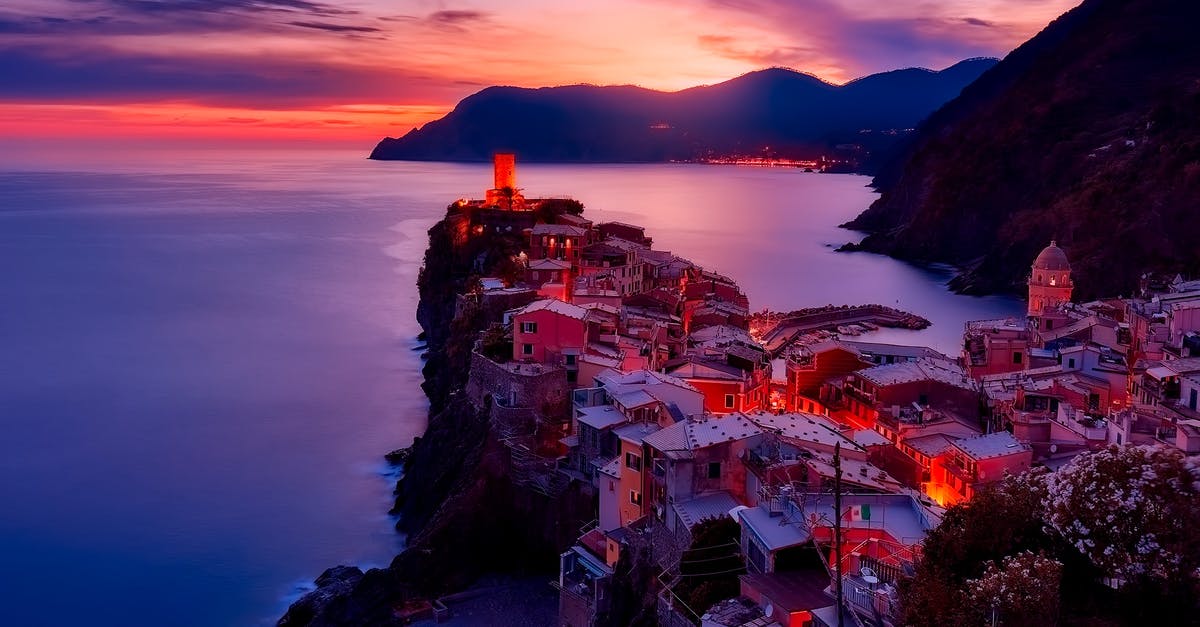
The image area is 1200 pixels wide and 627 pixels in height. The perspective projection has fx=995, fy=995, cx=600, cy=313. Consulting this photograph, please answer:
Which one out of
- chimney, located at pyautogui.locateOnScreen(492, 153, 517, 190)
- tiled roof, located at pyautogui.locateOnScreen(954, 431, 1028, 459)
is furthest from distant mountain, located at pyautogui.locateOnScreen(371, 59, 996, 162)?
tiled roof, located at pyautogui.locateOnScreen(954, 431, 1028, 459)

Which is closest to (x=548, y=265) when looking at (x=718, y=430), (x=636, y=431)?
(x=636, y=431)

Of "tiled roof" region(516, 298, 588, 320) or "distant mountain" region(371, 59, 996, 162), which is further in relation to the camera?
"distant mountain" region(371, 59, 996, 162)

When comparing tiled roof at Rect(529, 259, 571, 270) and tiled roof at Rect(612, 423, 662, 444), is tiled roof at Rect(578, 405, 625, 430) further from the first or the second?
tiled roof at Rect(529, 259, 571, 270)

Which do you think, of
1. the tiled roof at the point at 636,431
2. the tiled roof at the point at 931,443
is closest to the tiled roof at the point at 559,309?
the tiled roof at the point at 636,431

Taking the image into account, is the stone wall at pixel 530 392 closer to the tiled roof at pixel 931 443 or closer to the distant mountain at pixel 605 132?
the tiled roof at pixel 931 443

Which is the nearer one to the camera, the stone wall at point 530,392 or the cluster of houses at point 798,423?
the cluster of houses at point 798,423

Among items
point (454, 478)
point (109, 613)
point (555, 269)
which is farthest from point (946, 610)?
point (555, 269)

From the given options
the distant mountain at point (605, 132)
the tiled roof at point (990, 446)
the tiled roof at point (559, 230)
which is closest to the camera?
the tiled roof at point (990, 446)
